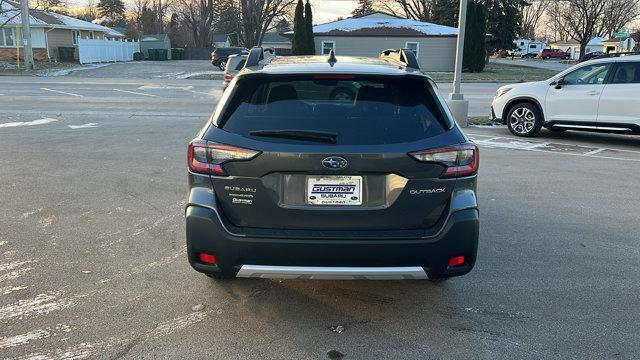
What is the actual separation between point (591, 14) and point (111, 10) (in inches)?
3115

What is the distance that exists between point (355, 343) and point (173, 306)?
134 centimetres

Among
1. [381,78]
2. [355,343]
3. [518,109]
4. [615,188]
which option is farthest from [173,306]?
[518,109]

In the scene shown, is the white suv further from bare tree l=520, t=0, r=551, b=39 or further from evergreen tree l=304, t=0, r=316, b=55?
bare tree l=520, t=0, r=551, b=39

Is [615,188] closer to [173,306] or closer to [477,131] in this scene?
[477,131]

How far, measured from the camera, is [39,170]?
7.80 m

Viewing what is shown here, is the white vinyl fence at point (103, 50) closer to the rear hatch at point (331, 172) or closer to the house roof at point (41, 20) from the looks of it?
the house roof at point (41, 20)

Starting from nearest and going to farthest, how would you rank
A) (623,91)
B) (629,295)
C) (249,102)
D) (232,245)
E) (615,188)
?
(232,245)
(249,102)
(629,295)
(615,188)
(623,91)

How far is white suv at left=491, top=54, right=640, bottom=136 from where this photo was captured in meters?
10.5

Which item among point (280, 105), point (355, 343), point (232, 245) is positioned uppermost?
point (280, 105)

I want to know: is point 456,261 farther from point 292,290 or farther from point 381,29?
point 381,29

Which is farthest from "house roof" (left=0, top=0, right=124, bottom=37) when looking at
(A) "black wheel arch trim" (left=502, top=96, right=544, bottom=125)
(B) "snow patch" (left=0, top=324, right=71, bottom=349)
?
(B) "snow patch" (left=0, top=324, right=71, bottom=349)

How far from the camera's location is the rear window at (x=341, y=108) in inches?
132

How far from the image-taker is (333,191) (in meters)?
3.29

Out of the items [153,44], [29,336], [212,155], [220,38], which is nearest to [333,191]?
[212,155]
